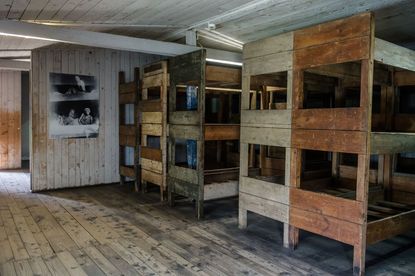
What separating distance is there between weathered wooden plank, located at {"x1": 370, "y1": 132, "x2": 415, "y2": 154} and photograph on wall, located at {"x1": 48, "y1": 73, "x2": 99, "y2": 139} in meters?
5.02

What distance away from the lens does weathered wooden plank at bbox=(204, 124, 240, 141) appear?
Answer: 441 cm

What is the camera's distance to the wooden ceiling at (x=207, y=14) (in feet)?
11.9

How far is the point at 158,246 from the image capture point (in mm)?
3379

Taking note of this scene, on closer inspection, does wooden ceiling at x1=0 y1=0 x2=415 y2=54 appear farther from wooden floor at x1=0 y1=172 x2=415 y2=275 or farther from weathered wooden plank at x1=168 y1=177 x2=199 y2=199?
wooden floor at x1=0 y1=172 x2=415 y2=275

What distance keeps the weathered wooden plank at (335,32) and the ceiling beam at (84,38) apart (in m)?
2.17

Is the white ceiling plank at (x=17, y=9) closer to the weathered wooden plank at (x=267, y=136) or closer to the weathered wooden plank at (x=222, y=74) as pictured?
the weathered wooden plank at (x=222, y=74)

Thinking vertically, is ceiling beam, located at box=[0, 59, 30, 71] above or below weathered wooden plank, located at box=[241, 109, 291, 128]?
above

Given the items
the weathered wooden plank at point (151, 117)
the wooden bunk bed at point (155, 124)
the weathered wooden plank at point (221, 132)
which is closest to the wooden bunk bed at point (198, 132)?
the weathered wooden plank at point (221, 132)

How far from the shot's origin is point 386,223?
296 centimetres

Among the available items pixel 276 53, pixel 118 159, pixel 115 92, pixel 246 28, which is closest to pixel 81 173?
pixel 118 159

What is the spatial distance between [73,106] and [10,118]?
11.9ft

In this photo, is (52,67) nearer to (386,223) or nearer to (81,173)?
(81,173)

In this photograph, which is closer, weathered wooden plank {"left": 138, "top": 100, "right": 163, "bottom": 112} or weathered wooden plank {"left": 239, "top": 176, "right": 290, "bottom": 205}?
weathered wooden plank {"left": 239, "top": 176, "right": 290, "bottom": 205}

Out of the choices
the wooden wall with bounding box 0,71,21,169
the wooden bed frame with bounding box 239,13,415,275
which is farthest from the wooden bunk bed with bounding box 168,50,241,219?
the wooden wall with bounding box 0,71,21,169
